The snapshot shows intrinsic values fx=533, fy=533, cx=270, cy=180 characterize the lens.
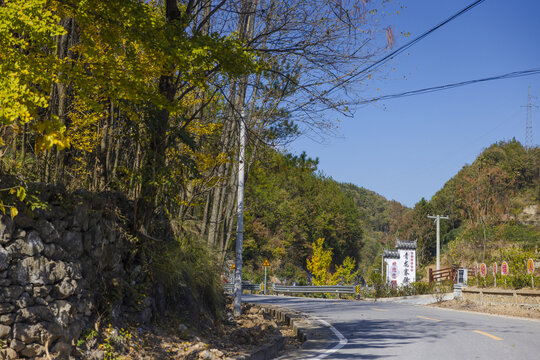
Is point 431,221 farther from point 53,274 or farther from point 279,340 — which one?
point 53,274

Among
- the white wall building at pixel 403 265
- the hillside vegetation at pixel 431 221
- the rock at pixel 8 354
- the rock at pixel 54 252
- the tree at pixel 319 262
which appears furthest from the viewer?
the tree at pixel 319 262

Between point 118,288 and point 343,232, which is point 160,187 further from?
point 343,232

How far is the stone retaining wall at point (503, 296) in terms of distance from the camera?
1967cm

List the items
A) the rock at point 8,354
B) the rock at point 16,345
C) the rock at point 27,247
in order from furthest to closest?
the rock at point 27,247
the rock at point 16,345
the rock at point 8,354

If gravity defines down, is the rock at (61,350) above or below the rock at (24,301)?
below

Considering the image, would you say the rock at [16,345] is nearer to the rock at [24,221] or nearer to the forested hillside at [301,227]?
the rock at [24,221]

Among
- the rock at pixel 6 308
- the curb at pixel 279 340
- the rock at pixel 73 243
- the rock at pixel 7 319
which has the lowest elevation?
the curb at pixel 279 340

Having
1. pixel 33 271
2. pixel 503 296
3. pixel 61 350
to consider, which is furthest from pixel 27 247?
pixel 503 296

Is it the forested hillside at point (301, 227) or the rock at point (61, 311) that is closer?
the rock at point (61, 311)

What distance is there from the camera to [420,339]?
37.4 ft

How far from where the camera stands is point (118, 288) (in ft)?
27.9

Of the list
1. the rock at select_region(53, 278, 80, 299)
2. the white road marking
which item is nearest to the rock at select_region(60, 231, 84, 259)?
the rock at select_region(53, 278, 80, 299)

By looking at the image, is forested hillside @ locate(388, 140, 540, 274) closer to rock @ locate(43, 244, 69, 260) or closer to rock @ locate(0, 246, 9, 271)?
rock @ locate(43, 244, 69, 260)

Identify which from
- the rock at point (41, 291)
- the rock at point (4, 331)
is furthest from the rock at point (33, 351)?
the rock at point (41, 291)
